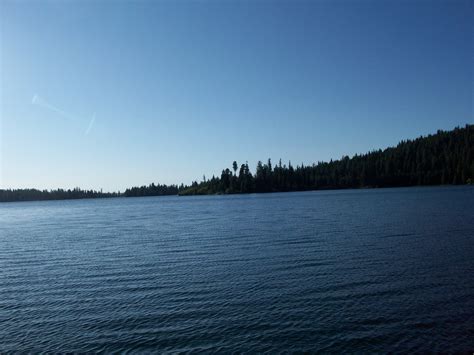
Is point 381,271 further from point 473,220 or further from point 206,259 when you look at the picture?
point 473,220

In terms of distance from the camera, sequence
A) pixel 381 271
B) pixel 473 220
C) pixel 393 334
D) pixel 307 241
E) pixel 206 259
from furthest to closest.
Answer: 1. pixel 473 220
2. pixel 307 241
3. pixel 206 259
4. pixel 381 271
5. pixel 393 334

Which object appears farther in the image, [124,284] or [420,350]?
[124,284]

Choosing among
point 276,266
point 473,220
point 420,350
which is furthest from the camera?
point 473,220

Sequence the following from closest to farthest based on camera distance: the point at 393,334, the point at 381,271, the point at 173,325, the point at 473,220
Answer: the point at 393,334
the point at 173,325
the point at 381,271
the point at 473,220

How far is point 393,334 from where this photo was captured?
18.7m

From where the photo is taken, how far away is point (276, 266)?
1337 inches

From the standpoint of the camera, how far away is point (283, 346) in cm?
1783

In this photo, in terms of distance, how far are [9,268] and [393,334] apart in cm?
3702

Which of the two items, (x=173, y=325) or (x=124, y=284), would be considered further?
(x=124, y=284)

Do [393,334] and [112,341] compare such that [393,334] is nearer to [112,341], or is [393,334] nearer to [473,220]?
[112,341]

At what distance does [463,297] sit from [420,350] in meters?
9.23

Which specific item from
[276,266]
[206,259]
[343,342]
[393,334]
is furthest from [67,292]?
[393,334]

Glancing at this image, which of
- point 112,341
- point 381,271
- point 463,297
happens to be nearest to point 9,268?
point 112,341

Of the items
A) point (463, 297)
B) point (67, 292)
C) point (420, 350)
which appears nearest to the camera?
point (420, 350)
